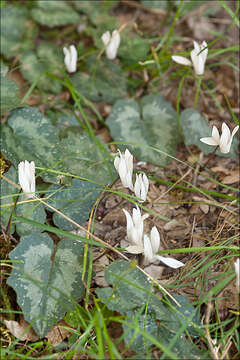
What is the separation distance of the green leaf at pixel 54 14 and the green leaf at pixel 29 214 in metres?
1.36

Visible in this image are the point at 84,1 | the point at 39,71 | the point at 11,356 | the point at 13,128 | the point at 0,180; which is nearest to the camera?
the point at 11,356

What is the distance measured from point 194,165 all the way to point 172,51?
0.93 metres

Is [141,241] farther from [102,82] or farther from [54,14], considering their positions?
[54,14]

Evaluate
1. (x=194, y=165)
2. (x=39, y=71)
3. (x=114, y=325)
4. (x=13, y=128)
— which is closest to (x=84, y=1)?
(x=39, y=71)

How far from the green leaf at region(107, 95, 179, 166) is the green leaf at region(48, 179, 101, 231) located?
41cm

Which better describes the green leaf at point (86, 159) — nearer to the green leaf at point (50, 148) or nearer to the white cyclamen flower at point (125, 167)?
the green leaf at point (50, 148)

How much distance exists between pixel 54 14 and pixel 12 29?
299 mm

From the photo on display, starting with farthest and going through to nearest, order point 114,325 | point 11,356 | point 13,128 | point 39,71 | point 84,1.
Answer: point 84,1 < point 39,71 < point 13,128 < point 114,325 < point 11,356

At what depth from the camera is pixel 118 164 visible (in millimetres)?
1778

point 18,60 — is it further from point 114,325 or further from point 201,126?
point 114,325

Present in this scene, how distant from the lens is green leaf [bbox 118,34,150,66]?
265 cm

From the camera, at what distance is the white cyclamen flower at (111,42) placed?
2.46 meters

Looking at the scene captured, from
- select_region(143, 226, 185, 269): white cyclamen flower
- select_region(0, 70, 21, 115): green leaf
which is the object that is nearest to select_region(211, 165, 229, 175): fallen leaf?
select_region(143, 226, 185, 269): white cyclamen flower

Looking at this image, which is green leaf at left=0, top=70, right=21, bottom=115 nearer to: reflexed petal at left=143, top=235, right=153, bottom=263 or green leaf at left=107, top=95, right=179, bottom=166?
green leaf at left=107, top=95, right=179, bottom=166
